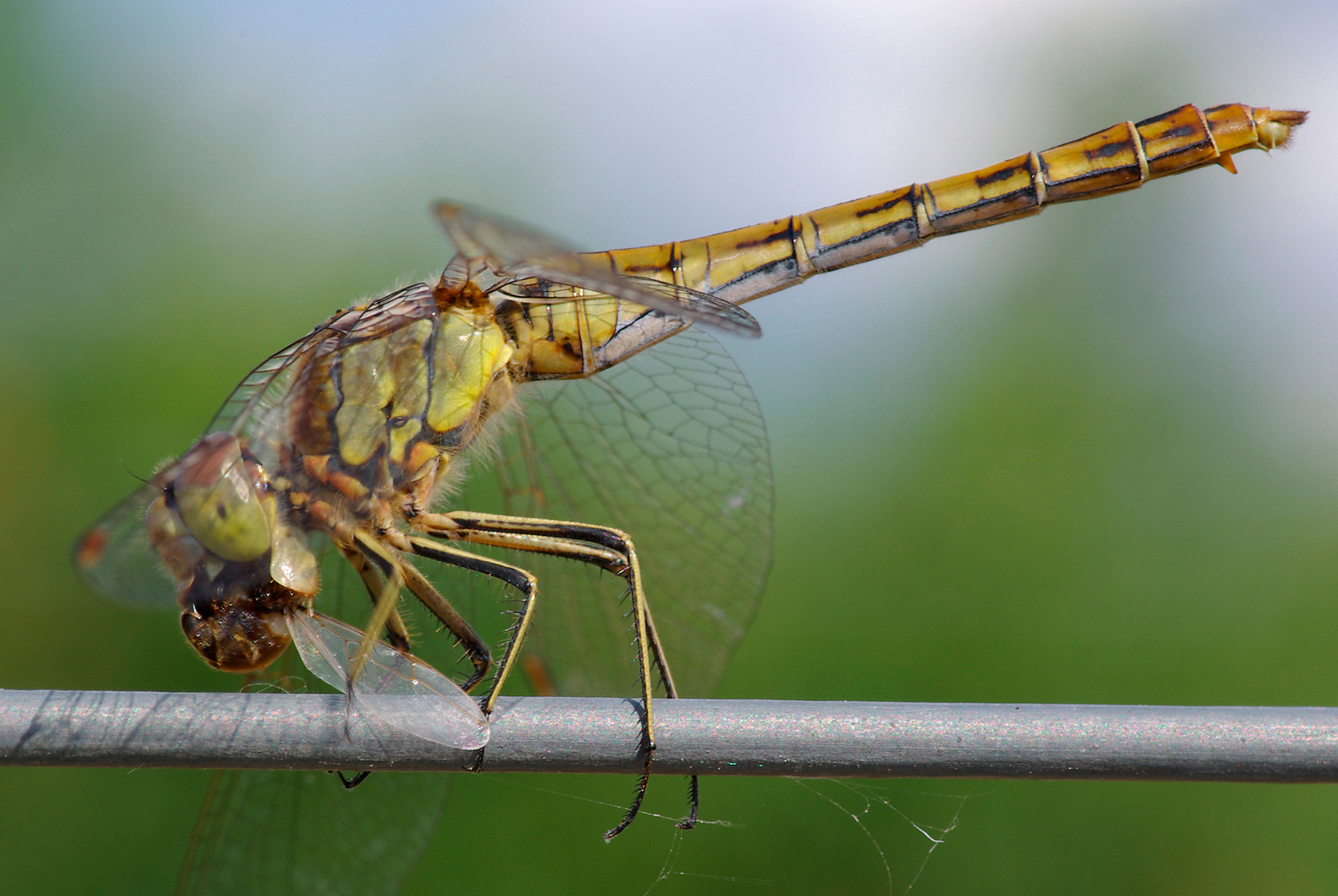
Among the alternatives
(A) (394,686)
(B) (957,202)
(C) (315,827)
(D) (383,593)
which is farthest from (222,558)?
(B) (957,202)

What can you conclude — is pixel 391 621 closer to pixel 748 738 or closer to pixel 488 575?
pixel 488 575

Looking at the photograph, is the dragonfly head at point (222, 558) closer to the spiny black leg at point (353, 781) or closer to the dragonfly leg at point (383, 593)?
the dragonfly leg at point (383, 593)

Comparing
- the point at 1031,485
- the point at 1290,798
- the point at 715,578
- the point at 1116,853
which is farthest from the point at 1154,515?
the point at 715,578

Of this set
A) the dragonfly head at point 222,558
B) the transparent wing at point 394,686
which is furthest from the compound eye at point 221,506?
the transparent wing at point 394,686

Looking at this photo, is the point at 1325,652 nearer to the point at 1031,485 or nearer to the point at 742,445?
the point at 1031,485

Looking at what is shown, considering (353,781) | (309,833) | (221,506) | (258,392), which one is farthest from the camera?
(309,833)
